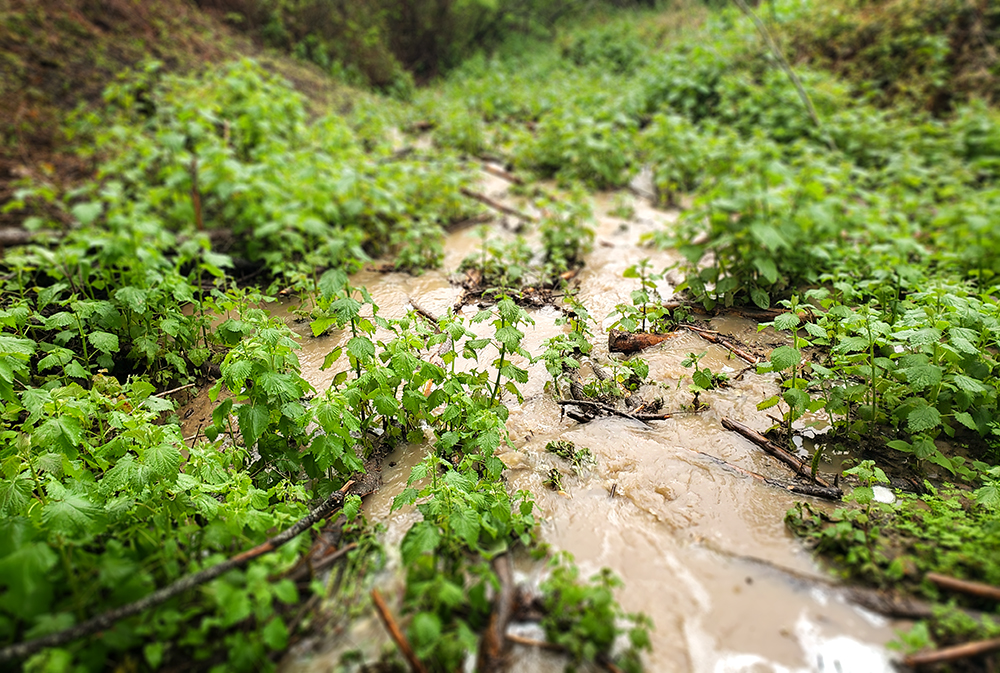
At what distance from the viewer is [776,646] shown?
5.51 ft

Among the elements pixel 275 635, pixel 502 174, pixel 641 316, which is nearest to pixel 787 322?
pixel 641 316

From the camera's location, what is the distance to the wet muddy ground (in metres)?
1.68

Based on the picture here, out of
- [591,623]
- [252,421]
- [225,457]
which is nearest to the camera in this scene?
[591,623]

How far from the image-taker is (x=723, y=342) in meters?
3.56

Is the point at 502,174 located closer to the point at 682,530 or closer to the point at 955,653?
the point at 682,530

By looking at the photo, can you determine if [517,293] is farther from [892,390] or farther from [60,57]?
[60,57]

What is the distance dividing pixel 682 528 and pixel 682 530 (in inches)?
0.5

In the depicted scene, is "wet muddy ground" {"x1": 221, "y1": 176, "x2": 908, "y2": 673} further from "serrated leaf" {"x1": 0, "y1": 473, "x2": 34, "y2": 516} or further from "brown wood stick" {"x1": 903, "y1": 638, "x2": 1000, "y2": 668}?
"serrated leaf" {"x1": 0, "y1": 473, "x2": 34, "y2": 516}

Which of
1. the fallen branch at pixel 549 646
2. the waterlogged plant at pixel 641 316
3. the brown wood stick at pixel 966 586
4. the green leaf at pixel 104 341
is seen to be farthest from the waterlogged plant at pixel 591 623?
the green leaf at pixel 104 341

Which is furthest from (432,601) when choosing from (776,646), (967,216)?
(967,216)

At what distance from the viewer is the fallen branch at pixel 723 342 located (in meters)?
3.34

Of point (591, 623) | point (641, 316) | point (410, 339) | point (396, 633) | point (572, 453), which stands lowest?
point (572, 453)

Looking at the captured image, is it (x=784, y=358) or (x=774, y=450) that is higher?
(x=784, y=358)

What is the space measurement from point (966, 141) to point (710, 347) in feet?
24.2
